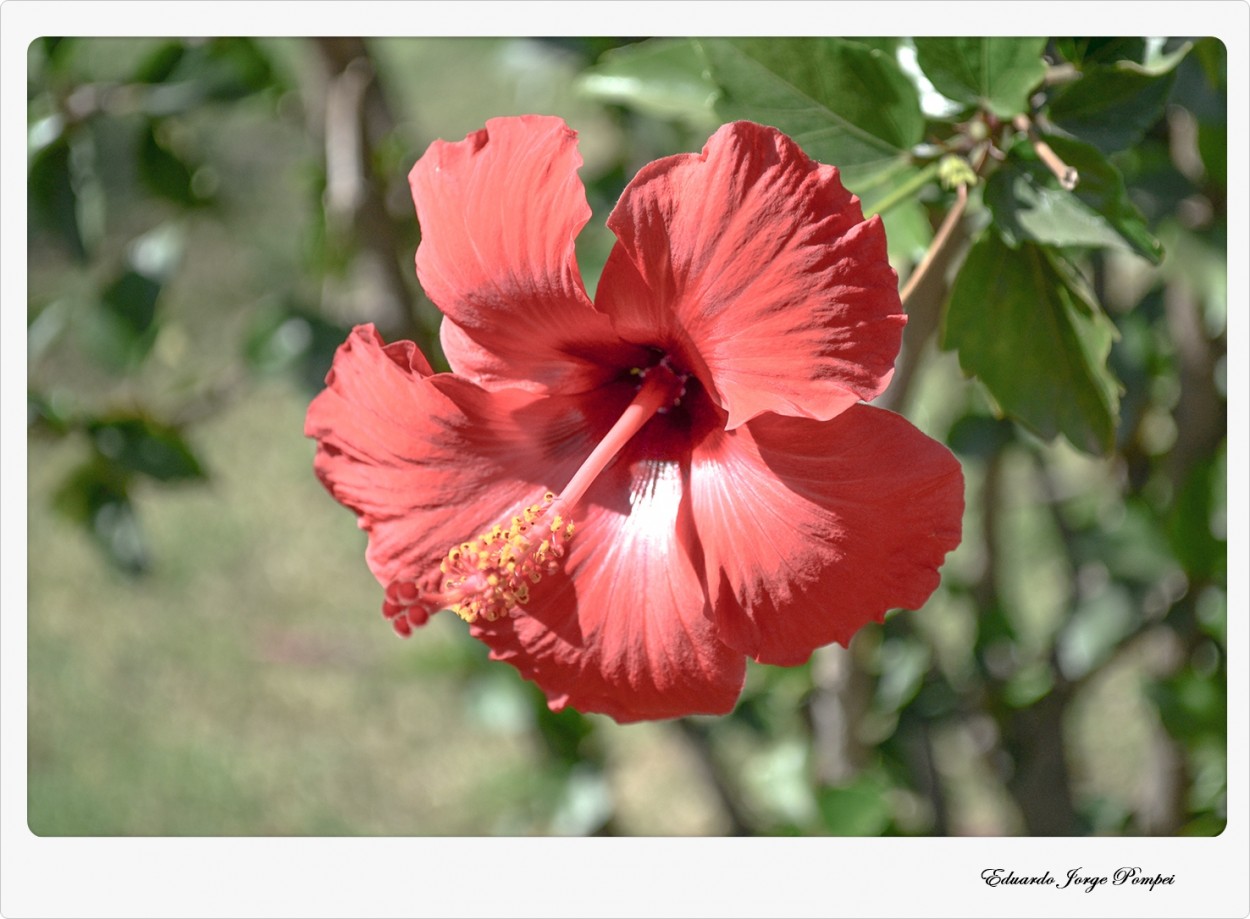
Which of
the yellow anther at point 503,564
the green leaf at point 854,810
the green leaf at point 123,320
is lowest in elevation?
the green leaf at point 854,810

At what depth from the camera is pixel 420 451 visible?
889mm

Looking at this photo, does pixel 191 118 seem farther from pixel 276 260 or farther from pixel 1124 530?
pixel 1124 530

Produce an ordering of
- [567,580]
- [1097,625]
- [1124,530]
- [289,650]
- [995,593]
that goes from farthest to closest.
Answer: [289,650] < [995,593] < [1097,625] < [1124,530] < [567,580]

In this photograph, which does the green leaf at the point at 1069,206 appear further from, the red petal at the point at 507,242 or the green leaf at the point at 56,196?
the green leaf at the point at 56,196

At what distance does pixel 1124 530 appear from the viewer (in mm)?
1606

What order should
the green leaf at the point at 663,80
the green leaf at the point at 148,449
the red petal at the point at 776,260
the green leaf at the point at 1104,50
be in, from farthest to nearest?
the green leaf at the point at 148,449 < the green leaf at the point at 663,80 < the green leaf at the point at 1104,50 < the red petal at the point at 776,260

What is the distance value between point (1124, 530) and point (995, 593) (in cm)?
29

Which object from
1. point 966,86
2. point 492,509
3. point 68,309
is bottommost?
point 68,309

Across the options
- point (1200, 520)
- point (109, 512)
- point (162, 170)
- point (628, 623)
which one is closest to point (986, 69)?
point (628, 623)

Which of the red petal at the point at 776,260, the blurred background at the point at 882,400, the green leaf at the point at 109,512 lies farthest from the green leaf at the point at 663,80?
the green leaf at the point at 109,512

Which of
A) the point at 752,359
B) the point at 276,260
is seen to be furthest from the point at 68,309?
the point at 752,359

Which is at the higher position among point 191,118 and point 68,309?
point 191,118

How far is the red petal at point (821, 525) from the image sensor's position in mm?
793

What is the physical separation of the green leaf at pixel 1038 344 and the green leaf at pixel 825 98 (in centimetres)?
12
